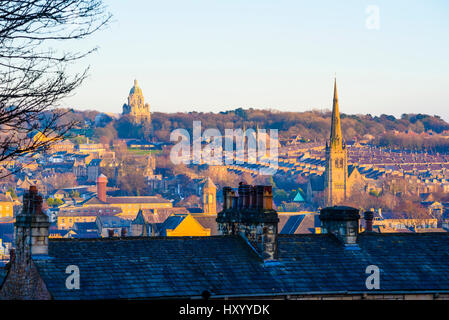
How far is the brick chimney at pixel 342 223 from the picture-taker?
2684cm

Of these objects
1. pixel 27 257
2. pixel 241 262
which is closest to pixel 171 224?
pixel 241 262

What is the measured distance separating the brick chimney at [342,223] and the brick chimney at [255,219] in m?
1.71

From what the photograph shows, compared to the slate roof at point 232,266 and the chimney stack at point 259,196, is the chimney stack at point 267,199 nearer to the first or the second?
the chimney stack at point 259,196

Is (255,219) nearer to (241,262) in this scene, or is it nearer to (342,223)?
(241,262)

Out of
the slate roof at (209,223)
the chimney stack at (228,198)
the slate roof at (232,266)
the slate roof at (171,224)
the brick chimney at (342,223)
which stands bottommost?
the slate roof at (209,223)

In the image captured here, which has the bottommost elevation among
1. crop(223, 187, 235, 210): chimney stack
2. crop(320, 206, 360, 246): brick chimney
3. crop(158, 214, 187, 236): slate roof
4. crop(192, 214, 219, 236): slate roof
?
crop(192, 214, 219, 236): slate roof

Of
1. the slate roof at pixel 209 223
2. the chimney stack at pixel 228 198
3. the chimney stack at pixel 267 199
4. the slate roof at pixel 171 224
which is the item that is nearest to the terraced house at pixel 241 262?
the chimney stack at pixel 267 199

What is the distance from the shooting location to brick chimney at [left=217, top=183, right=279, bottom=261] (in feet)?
82.9

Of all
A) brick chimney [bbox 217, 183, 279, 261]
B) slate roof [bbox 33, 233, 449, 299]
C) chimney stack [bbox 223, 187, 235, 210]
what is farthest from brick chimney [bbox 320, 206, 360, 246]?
chimney stack [bbox 223, 187, 235, 210]

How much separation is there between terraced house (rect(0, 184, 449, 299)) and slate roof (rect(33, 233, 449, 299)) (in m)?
0.02

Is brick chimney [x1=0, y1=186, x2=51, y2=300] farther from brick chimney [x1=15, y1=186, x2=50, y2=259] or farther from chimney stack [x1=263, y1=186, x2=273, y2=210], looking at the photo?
chimney stack [x1=263, y1=186, x2=273, y2=210]

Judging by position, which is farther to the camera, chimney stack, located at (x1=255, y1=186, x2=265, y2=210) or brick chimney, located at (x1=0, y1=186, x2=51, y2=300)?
chimney stack, located at (x1=255, y1=186, x2=265, y2=210)
